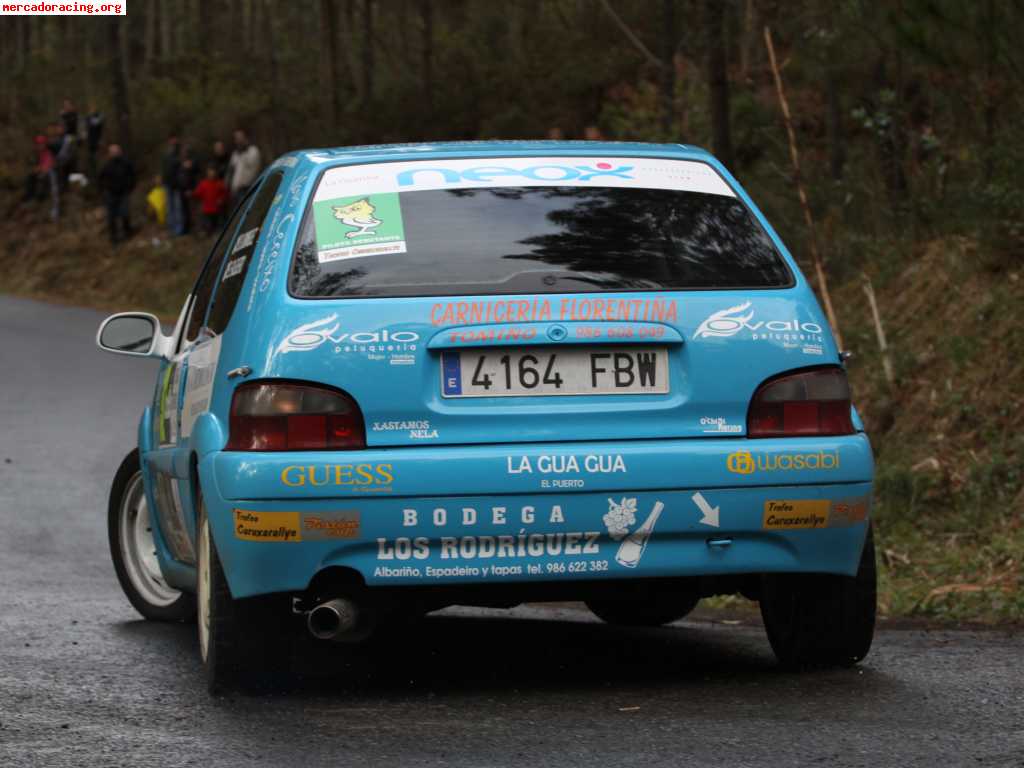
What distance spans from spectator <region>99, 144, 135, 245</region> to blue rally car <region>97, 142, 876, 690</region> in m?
31.5

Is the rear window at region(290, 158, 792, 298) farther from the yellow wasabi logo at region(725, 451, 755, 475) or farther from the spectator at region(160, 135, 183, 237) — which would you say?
the spectator at region(160, 135, 183, 237)

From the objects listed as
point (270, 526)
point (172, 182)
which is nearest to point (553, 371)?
point (270, 526)

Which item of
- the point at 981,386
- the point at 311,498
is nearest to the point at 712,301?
the point at 311,498

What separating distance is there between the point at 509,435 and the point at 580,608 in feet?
11.7

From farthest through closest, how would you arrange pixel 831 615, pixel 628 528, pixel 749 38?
pixel 749 38, pixel 831 615, pixel 628 528

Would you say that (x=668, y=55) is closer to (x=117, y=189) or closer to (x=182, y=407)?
(x=117, y=189)

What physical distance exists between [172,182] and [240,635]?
3176cm

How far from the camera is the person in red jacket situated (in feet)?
115

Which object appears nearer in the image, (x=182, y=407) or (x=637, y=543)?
(x=637, y=543)

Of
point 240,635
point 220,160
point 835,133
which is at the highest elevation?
point 240,635

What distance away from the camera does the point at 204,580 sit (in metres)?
5.97

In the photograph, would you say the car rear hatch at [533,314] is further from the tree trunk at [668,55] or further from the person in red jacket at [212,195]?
the person in red jacket at [212,195]

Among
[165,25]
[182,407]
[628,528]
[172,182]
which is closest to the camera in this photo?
[628,528]

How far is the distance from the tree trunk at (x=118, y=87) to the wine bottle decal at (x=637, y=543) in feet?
126
